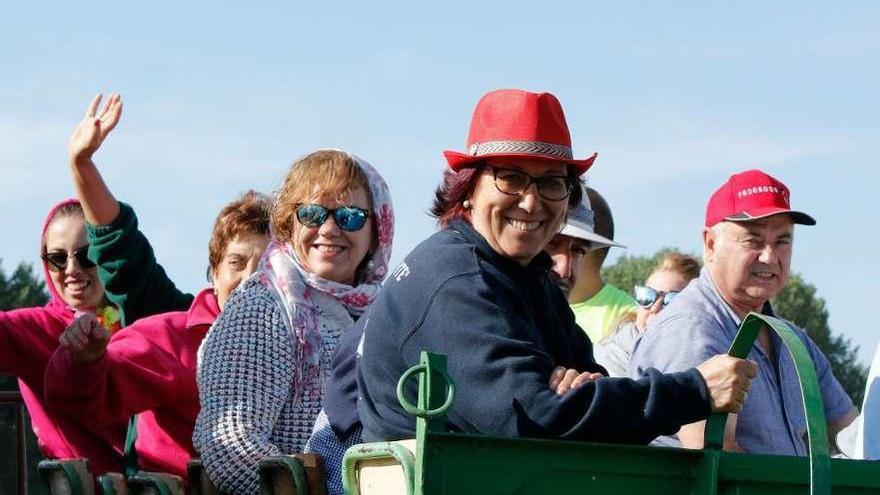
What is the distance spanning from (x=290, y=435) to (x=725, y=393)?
1.85 metres

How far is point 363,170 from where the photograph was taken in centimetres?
555

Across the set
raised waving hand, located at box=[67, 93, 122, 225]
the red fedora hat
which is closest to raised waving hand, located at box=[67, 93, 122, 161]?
raised waving hand, located at box=[67, 93, 122, 225]

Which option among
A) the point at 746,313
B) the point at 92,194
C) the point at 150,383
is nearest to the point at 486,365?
the point at 746,313

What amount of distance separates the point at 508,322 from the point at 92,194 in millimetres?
2990

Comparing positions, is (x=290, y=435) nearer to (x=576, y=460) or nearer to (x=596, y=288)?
(x=576, y=460)

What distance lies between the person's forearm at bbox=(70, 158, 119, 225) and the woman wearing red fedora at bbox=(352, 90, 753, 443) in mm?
2368

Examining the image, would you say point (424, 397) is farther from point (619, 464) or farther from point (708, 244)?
point (708, 244)

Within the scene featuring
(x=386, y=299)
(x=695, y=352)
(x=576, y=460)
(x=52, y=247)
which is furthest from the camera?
(x=52, y=247)

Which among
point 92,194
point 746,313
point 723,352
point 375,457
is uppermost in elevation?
point 92,194

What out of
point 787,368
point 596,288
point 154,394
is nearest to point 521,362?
point 787,368

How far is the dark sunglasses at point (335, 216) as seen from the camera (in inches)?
215

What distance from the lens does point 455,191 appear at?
4.35m

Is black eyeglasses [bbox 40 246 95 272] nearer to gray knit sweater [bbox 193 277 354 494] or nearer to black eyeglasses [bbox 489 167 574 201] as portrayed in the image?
gray knit sweater [bbox 193 277 354 494]

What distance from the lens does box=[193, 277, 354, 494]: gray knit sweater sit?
509 cm
